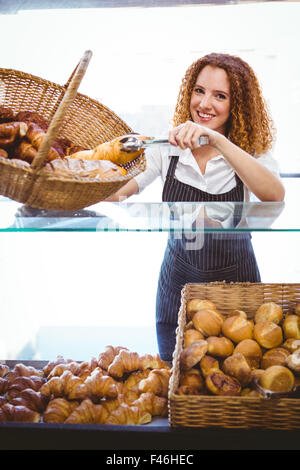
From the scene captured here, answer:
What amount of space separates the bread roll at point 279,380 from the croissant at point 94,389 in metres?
0.36

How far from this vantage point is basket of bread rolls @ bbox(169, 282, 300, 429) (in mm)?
902

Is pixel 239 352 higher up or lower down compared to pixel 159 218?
lower down

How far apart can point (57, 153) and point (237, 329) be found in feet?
1.98

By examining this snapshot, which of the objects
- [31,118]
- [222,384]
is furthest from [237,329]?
[31,118]

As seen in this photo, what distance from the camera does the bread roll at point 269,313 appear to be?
1.11 meters

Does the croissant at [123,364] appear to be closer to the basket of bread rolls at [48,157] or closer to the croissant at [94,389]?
Result: the croissant at [94,389]

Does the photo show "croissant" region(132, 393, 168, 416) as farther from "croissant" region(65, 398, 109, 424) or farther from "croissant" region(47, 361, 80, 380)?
"croissant" region(47, 361, 80, 380)

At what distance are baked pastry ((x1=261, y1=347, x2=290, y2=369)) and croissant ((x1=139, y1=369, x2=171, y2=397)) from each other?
245mm

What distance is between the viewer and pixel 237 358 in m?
0.98

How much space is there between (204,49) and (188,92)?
1.61m

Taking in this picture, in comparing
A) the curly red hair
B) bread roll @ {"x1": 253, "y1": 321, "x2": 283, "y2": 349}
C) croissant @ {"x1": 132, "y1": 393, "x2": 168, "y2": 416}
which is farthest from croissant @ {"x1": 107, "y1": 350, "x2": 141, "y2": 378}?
the curly red hair

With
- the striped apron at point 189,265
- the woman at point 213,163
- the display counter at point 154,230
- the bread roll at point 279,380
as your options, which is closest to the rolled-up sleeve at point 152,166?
the woman at point 213,163

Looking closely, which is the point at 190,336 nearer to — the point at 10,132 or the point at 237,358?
the point at 237,358

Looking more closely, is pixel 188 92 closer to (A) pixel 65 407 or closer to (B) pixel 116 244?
(B) pixel 116 244
